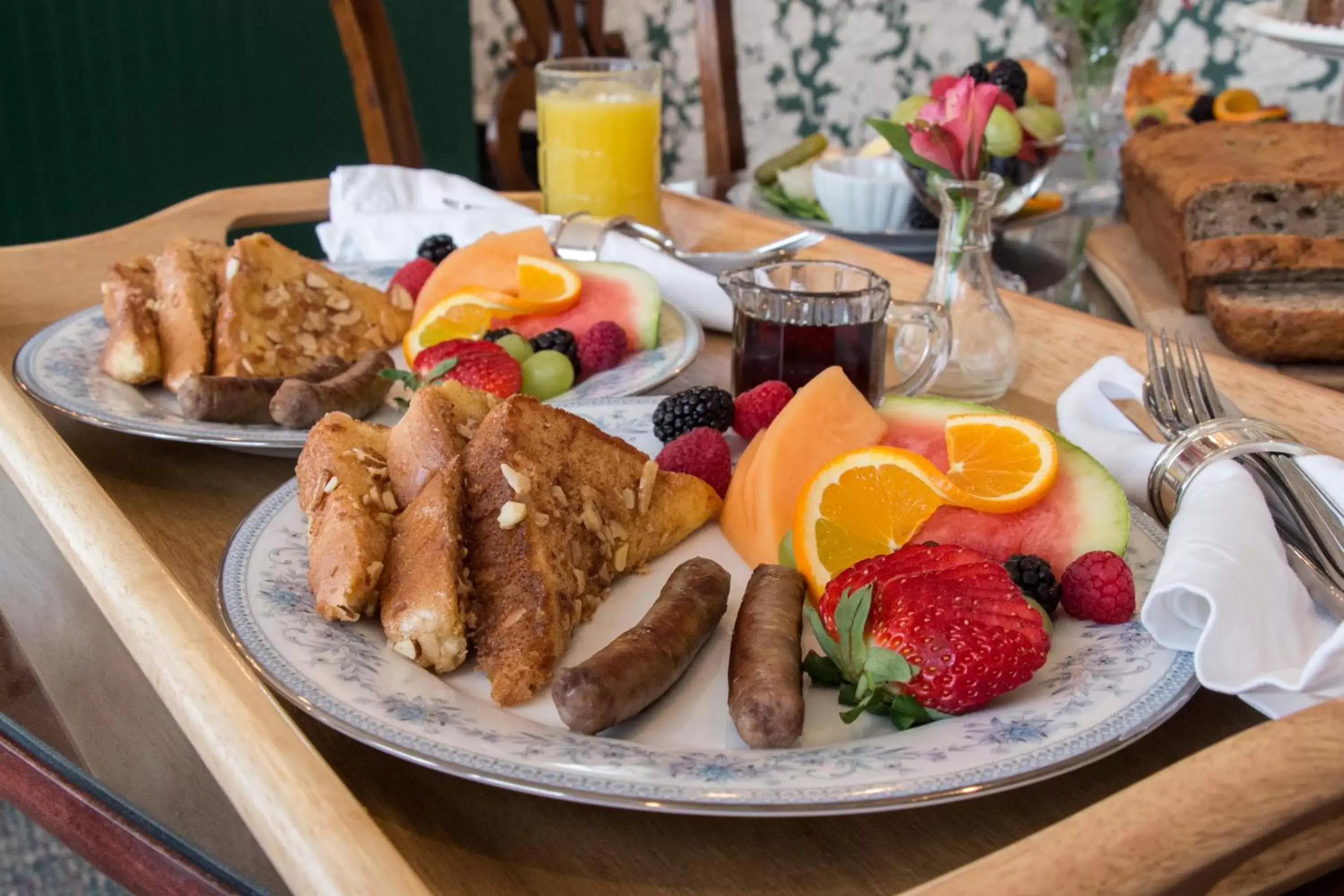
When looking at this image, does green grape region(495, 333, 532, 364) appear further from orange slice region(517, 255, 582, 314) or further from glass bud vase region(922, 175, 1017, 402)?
glass bud vase region(922, 175, 1017, 402)

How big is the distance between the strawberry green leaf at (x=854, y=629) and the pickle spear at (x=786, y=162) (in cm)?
166

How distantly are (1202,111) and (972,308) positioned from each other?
1.59m

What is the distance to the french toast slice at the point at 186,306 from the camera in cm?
147

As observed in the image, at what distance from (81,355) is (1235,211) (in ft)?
6.13

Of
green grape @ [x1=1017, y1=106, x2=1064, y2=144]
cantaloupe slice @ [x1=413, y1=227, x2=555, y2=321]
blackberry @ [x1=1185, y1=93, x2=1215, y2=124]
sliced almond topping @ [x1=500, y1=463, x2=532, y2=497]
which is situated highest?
green grape @ [x1=1017, y1=106, x2=1064, y2=144]

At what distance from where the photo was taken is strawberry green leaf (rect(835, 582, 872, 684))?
0.86 meters

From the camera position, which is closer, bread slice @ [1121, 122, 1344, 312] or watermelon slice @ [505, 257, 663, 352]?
watermelon slice @ [505, 257, 663, 352]

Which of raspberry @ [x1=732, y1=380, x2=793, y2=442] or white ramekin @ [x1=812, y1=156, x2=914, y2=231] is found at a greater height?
white ramekin @ [x1=812, y1=156, x2=914, y2=231]

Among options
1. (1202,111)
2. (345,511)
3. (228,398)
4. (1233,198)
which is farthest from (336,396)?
(1202,111)

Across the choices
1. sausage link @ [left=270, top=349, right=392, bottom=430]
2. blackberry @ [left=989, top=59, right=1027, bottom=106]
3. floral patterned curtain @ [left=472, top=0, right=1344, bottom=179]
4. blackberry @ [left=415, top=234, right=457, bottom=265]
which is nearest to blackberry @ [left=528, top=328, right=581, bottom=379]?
sausage link @ [left=270, top=349, right=392, bottom=430]

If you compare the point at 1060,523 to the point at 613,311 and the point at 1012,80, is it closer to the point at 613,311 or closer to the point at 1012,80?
the point at 613,311

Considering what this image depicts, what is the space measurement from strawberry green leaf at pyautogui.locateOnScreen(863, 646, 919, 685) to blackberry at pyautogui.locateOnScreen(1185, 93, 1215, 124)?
2.38 m

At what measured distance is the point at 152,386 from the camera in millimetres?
1506

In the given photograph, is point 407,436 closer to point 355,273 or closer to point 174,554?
point 174,554
